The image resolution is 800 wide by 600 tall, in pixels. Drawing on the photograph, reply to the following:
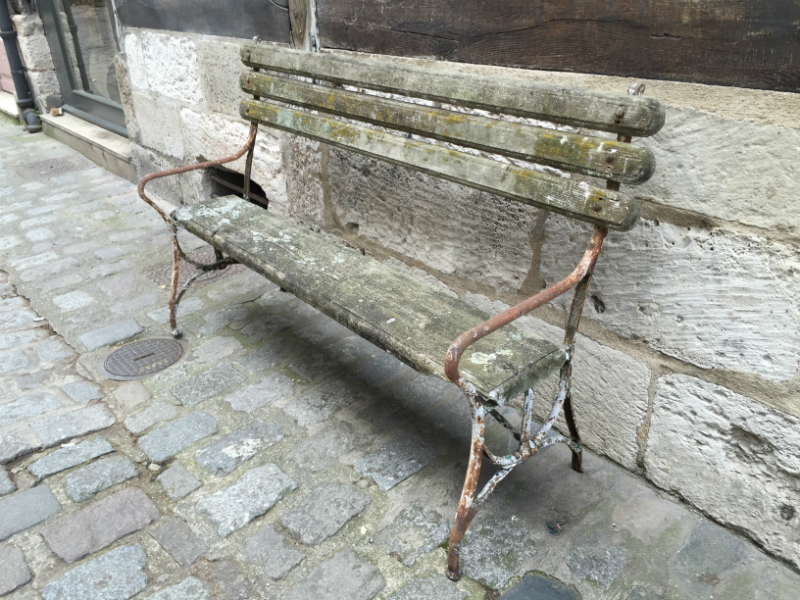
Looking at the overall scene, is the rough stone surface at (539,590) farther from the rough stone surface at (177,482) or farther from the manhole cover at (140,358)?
the manhole cover at (140,358)

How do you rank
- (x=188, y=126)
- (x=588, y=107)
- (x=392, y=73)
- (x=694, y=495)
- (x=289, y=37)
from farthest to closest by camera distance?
(x=188, y=126)
(x=289, y=37)
(x=392, y=73)
(x=694, y=495)
(x=588, y=107)

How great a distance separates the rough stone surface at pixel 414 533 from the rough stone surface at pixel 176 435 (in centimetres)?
80

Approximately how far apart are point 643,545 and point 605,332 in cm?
67

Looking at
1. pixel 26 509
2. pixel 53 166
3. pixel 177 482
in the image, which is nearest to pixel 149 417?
pixel 177 482

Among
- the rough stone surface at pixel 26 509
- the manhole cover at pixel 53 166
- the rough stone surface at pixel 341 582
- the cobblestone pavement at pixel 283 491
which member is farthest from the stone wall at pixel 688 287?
the manhole cover at pixel 53 166

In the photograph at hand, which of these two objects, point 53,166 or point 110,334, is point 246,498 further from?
point 53,166

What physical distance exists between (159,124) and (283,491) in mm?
3204

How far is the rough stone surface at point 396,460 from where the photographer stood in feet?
7.12

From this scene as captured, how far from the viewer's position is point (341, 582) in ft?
5.91

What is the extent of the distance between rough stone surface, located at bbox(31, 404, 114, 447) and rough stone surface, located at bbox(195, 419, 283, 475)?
456mm

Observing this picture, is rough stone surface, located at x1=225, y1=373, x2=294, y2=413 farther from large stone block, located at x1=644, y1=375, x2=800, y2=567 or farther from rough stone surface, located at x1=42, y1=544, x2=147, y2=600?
large stone block, located at x1=644, y1=375, x2=800, y2=567

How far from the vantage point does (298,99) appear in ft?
9.00

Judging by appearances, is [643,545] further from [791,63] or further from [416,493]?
A: [791,63]

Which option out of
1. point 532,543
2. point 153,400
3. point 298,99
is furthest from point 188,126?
point 532,543
